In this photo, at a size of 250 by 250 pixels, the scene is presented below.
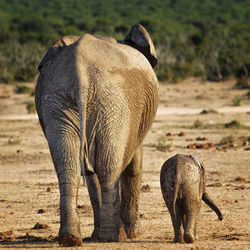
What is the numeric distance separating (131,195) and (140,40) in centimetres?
151

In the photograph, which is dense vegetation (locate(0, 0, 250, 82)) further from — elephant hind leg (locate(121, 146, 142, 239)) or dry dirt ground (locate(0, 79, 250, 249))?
elephant hind leg (locate(121, 146, 142, 239))

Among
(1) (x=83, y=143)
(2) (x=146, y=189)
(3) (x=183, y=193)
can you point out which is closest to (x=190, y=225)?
(3) (x=183, y=193)

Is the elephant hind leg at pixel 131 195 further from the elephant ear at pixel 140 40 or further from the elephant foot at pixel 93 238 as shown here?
the elephant ear at pixel 140 40

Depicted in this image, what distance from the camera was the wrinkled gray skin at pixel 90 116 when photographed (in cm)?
554

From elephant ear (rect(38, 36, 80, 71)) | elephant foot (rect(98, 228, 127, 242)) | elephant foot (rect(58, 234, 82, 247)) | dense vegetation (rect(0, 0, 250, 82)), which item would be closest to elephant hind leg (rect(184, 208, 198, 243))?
elephant foot (rect(98, 228, 127, 242))

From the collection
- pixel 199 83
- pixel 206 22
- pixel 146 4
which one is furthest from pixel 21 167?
pixel 146 4

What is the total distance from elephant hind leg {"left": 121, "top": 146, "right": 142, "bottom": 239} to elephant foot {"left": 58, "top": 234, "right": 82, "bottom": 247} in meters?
1.15

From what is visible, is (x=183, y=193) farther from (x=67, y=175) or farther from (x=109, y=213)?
(x=67, y=175)

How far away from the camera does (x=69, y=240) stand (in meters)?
5.52

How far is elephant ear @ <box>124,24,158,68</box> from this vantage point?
6.60 metres

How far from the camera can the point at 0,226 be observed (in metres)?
7.22

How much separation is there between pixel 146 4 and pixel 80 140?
78.8 metres

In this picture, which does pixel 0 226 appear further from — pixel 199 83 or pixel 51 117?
pixel 199 83

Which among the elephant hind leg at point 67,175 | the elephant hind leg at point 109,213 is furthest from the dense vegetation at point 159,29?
the elephant hind leg at point 67,175
